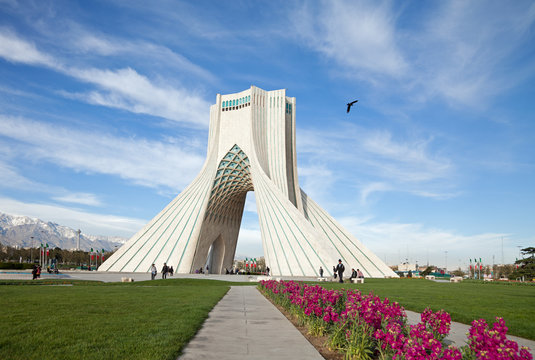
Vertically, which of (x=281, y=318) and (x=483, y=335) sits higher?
(x=483, y=335)

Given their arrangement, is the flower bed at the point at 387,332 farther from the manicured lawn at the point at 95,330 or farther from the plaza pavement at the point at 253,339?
the manicured lawn at the point at 95,330

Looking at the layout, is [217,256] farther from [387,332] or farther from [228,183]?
[387,332]

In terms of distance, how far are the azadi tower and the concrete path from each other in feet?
63.7

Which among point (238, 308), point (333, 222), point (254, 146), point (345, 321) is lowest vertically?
point (238, 308)

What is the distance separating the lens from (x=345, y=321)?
5.02m

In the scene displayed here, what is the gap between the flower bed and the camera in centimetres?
304

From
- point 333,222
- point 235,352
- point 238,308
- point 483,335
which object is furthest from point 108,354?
point 333,222

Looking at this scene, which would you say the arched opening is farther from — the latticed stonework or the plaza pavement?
the plaza pavement

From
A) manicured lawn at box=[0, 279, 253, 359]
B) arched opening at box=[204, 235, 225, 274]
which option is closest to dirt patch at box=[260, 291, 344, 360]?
manicured lawn at box=[0, 279, 253, 359]

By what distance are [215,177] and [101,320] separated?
102 feet

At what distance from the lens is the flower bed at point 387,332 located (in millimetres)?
3041

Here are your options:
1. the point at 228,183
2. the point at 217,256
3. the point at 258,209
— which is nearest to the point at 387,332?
the point at 258,209

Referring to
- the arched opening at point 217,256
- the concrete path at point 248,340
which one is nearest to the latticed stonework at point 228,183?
the arched opening at point 217,256

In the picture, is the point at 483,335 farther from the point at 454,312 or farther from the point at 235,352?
the point at 454,312
